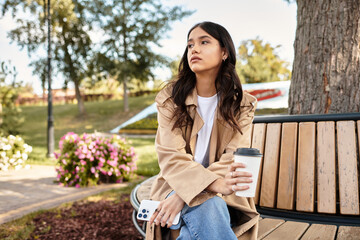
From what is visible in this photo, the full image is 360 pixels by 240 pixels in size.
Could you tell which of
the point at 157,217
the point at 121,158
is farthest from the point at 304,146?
the point at 121,158

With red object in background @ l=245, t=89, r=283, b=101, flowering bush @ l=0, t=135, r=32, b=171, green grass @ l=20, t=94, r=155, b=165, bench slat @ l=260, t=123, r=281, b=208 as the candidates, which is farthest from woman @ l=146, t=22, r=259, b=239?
red object in background @ l=245, t=89, r=283, b=101

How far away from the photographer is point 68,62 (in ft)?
80.3

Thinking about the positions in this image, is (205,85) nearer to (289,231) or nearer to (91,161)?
(289,231)

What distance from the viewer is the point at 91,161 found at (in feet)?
21.1

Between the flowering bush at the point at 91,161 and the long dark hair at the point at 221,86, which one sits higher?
the long dark hair at the point at 221,86

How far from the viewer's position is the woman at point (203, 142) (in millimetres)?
1845

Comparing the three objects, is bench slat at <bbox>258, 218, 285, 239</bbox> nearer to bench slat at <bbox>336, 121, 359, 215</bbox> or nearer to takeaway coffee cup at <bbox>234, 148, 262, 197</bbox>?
bench slat at <bbox>336, 121, 359, 215</bbox>

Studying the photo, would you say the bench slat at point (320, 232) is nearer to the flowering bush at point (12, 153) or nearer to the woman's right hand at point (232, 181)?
the woman's right hand at point (232, 181)

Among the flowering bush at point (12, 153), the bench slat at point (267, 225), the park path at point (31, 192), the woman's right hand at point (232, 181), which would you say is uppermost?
the woman's right hand at point (232, 181)

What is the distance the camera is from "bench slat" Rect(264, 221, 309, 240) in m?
2.21

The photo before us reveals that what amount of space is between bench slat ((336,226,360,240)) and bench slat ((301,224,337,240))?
1.5 inches

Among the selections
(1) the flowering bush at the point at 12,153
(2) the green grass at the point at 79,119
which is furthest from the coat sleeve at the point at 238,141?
(2) the green grass at the point at 79,119

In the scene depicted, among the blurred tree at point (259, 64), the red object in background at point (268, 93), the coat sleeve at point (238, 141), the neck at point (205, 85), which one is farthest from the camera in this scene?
the blurred tree at point (259, 64)

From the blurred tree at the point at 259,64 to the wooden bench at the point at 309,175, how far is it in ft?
80.0
